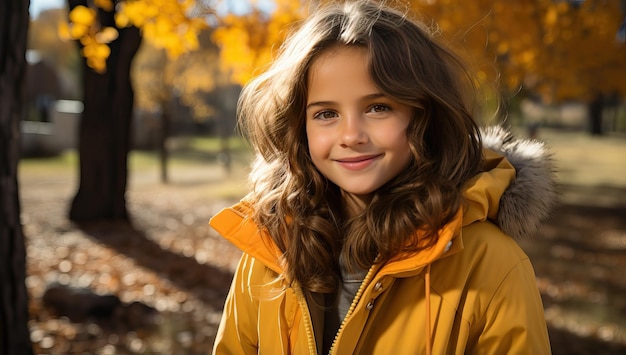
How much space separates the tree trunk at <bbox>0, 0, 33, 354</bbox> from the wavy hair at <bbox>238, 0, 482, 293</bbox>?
1.59 m

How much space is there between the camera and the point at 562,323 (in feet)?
19.0

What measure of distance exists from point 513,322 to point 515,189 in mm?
404

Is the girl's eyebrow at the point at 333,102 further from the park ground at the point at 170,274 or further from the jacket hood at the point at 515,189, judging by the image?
the park ground at the point at 170,274

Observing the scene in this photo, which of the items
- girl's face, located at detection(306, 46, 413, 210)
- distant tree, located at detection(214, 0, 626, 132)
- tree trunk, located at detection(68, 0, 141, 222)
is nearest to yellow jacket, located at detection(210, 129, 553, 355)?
girl's face, located at detection(306, 46, 413, 210)

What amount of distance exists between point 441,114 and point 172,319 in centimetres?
408

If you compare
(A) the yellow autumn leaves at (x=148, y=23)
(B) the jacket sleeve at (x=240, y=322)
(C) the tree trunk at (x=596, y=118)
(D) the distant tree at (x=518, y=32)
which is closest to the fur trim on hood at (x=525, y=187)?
(B) the jacket sleeve at (x=240, y=322)

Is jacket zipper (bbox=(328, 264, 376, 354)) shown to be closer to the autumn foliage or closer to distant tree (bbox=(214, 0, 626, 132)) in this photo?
the autumn foliage

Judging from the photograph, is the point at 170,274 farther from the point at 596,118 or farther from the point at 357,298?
the point at 596,118

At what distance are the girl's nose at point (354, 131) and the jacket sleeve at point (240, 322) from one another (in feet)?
1.77

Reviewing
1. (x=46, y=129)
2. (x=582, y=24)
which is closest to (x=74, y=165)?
(x=46, y=129)

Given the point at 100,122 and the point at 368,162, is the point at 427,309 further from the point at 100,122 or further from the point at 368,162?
the point at 100,122

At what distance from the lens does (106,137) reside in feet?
31.4

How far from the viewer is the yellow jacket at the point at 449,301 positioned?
178 cm

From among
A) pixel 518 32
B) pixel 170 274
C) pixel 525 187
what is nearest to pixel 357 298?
pixel 525 187
